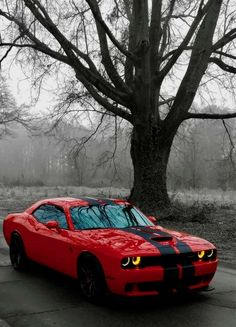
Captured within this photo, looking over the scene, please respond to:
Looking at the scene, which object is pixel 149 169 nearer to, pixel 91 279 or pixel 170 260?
pixel 91 279

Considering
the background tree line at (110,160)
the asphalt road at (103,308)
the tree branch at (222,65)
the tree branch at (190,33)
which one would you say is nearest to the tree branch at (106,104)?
the tree branch at (190,33)

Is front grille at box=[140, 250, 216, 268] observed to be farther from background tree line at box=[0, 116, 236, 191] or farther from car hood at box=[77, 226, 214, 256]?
background tree line at box=[0, 116, 236, 191]

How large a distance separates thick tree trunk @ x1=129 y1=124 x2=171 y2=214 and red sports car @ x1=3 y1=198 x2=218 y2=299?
922 cm

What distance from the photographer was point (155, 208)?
57.7 feet

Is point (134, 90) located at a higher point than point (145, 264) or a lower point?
higher

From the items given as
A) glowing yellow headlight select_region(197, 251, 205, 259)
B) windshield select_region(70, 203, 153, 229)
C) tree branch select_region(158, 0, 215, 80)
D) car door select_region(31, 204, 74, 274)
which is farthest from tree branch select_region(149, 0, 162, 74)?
glowing yellow headlight select_region(197, 251, 205, 259)

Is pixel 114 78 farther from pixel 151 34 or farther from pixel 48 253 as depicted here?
pixel 48 253

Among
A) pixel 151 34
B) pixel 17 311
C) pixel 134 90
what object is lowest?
pixel 17 311

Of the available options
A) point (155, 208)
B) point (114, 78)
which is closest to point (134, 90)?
point (114, 78)

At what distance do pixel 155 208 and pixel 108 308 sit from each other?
1109cm

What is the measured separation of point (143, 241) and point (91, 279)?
2.86ft

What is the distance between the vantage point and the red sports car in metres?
6.44

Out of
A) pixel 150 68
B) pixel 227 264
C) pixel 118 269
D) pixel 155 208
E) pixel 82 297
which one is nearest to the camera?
pixel 118 269

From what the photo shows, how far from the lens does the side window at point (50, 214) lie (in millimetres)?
8141
